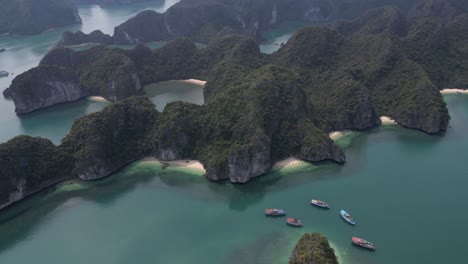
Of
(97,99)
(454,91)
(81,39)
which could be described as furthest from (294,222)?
(81,39)

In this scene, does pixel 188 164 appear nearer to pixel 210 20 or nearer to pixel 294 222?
pixel 294 222

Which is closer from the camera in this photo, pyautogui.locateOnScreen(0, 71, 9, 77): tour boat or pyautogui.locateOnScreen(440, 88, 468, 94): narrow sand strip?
pyautogui.locateOnScreen(440, 88, 468, 94): narrow sand strip

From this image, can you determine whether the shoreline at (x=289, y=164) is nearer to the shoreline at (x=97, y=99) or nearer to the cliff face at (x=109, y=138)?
the cliff face at (x=109, y=138)

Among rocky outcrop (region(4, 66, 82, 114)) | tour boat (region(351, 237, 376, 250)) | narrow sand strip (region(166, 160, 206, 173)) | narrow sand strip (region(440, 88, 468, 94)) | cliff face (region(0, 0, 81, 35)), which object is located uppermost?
cliff face (region(0, 0, 81, 35))

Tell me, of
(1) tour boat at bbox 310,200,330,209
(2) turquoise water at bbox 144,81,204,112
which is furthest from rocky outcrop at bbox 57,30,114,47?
(1) tour boat at bbox 310,200,330,209

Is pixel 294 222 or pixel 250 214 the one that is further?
pixel 250 214

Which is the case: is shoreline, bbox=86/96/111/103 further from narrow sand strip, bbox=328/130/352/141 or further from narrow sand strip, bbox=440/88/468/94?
narrow sand strip, bbox=440/88/468/94

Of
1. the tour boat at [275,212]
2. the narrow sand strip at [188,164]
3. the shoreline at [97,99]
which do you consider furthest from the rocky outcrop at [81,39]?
the tour boat at [275,212]
